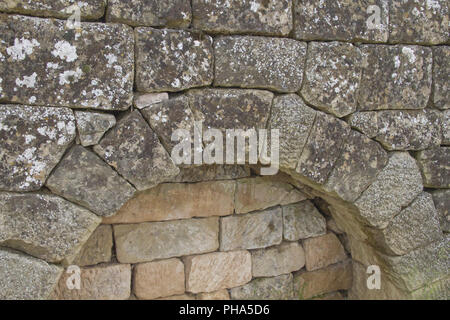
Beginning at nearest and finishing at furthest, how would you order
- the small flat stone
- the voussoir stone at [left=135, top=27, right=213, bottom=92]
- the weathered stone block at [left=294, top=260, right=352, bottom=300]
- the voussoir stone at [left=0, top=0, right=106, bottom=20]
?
the voussoir stone at [left=0, top=0, right=106, bottom=20] < the voussoir stone at [left=135, top=27, right=213, bottom=92] < the small flat stone < the weathered stone block at [left=294, top=260, right=352, bottom=300]

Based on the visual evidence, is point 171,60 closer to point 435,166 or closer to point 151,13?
point 151,13

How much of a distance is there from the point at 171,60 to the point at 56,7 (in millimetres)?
678

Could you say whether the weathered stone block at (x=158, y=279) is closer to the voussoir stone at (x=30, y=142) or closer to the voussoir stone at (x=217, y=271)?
the voussoir stone at (x=217, y=271)

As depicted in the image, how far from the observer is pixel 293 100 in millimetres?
2670

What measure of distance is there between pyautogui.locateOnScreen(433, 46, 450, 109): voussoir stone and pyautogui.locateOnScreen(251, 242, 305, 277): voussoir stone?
1624 millimetres

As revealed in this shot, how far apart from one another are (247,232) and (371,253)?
106 centimetres

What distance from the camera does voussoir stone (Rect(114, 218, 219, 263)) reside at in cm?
295

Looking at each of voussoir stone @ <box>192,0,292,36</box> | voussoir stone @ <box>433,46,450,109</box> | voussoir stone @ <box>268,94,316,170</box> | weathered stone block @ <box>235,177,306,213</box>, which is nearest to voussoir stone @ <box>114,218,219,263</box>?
weathered stone block @ <box>235,177,306,213</box>

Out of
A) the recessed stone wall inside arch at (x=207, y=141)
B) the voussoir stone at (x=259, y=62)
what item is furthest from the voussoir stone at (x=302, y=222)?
the voussoir stone at (x=259, y=62)

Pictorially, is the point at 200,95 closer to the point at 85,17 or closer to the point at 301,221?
the point at 85,17

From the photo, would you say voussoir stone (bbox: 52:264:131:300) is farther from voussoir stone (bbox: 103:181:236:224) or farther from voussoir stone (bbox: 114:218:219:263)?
voussoir stone (bbox: 103:181:236:224)

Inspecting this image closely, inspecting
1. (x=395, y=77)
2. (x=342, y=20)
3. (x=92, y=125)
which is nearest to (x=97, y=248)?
(x=92, y=125)

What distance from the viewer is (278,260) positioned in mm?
3402

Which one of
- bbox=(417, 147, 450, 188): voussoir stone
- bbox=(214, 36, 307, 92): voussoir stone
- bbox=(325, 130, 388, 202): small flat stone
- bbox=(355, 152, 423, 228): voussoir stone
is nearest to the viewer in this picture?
bbox=(214, 36, 307, 92): voussoir stone
